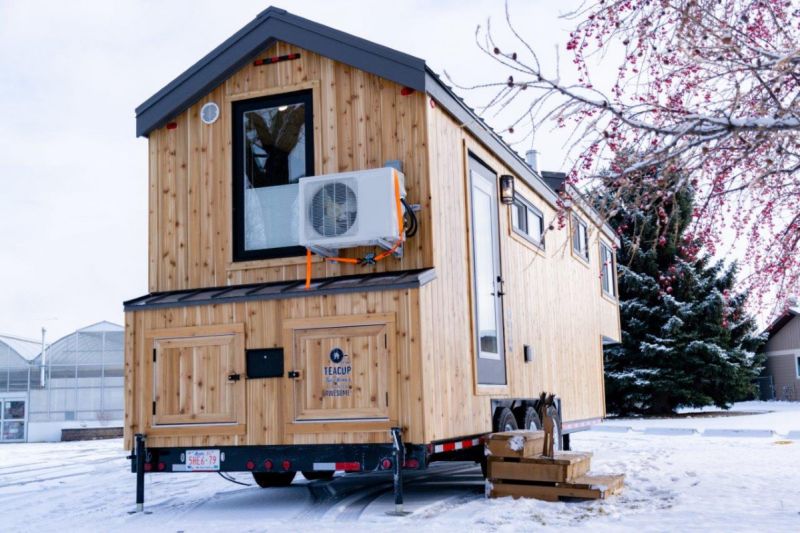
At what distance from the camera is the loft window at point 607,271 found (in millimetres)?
16469

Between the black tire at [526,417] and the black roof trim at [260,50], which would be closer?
the black roof trim at [260,50]

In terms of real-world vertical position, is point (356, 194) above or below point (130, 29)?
below

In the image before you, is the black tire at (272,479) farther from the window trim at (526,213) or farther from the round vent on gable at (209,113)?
the round vent on gable at (209,113)

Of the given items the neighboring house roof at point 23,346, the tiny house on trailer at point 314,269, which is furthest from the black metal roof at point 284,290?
the neighboring house roof at point 23,346

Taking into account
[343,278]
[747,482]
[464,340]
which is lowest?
[747,482]

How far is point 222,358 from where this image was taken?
7.59 metres

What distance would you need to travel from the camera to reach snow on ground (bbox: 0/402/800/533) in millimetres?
6406

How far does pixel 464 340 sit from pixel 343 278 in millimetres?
1281

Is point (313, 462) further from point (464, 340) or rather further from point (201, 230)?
point (201, 230)

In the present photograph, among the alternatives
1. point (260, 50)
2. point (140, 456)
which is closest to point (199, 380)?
point (140, 456)

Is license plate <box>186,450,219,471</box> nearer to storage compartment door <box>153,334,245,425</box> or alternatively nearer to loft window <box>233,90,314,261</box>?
storage compartment door <box>153,334,245,425</box>

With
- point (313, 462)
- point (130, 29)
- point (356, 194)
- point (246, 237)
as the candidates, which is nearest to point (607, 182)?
point (356, 194)

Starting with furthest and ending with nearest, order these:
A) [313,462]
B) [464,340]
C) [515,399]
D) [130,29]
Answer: [130,29] → [515,399] → [464,340] → [313,462]

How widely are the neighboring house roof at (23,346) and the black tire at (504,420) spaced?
2521cm
